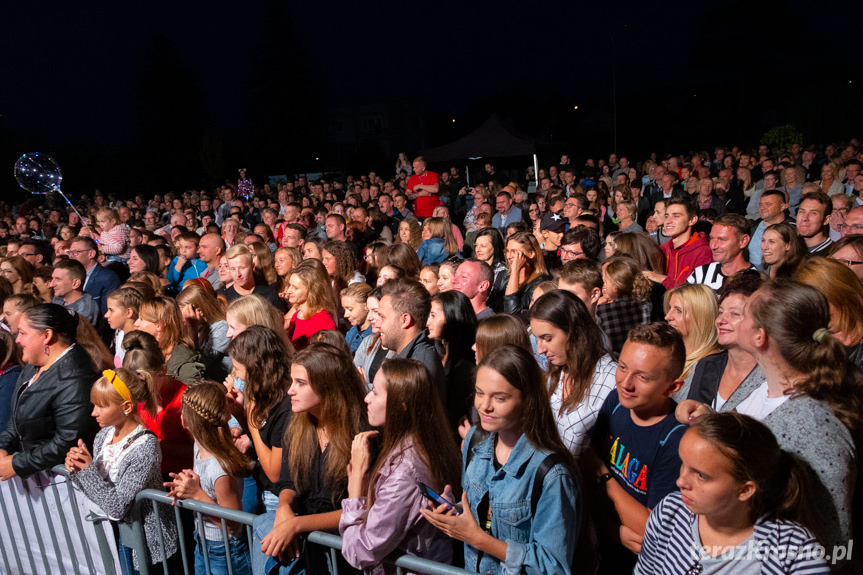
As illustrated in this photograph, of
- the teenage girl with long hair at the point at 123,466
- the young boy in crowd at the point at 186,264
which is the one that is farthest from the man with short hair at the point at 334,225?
the teenage girl with long hair at the point at 123,466

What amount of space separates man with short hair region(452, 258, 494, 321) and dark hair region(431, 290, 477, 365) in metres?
0.78

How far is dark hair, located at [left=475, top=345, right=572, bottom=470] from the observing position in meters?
2.47

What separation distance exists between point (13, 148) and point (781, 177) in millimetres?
29219

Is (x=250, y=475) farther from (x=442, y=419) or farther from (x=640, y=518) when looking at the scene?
(x=640, y=518)

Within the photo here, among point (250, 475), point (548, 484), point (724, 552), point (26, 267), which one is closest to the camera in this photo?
point (724, 552)

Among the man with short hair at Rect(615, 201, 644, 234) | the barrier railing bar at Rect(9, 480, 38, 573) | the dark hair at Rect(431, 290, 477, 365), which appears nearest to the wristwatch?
the dark hair at Rect(431, 290, 477, 365)

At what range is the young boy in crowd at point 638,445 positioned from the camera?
2469 mm

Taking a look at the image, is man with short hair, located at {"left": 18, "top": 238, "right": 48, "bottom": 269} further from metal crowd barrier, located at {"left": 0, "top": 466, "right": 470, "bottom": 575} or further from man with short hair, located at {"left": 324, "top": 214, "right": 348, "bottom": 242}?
metal crowd barrier, located at {"left": 0, "top": 466, "right": 470, "bottom": 575}

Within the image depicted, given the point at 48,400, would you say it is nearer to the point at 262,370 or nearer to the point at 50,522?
the point at 50,522

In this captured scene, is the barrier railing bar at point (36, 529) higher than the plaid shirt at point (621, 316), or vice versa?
the plaid shirt at point (621, 316)

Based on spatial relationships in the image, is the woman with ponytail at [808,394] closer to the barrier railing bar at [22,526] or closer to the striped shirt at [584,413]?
the striped shirt at [584,413]

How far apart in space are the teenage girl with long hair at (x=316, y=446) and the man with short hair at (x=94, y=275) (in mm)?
4328

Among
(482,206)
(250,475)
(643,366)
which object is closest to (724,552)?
(643,366)

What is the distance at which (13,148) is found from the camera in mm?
27094
